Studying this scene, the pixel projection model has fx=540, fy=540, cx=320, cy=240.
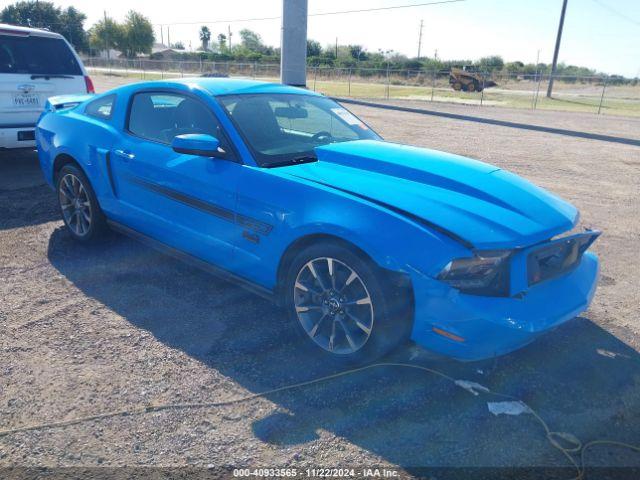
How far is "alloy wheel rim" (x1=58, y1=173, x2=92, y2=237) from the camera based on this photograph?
197 inches

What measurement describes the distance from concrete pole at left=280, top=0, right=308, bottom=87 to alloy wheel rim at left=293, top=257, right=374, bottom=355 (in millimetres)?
19939

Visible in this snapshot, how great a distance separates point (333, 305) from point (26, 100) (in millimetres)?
6228

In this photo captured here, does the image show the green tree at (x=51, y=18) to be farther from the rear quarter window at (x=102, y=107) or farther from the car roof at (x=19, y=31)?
the rear quarter window at (x=102, y=107)

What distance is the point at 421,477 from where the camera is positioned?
2.46 metres

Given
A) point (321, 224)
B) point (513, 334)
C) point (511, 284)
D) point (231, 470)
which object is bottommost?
point (231, 470)

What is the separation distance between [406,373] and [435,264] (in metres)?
0.81

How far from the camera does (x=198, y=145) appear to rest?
11.8 ft

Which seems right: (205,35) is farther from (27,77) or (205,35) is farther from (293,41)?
(27,77)

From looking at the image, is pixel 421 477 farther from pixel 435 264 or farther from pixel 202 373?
pixel 202 373

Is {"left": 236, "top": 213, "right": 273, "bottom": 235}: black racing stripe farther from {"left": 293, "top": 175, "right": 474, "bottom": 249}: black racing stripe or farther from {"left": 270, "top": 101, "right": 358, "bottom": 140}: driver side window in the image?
{"left": 270, "top": 101, "right": 358, "bottom": 140}: driver side window

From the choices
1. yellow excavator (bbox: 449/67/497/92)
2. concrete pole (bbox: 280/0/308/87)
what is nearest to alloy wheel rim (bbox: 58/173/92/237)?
concrete pole (bbox: 280/0/308/87)

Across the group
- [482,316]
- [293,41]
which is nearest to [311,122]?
[482,316]

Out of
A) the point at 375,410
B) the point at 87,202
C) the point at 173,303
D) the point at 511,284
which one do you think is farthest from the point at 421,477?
the point at 87,202

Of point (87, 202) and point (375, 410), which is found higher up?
point (87, 202)
